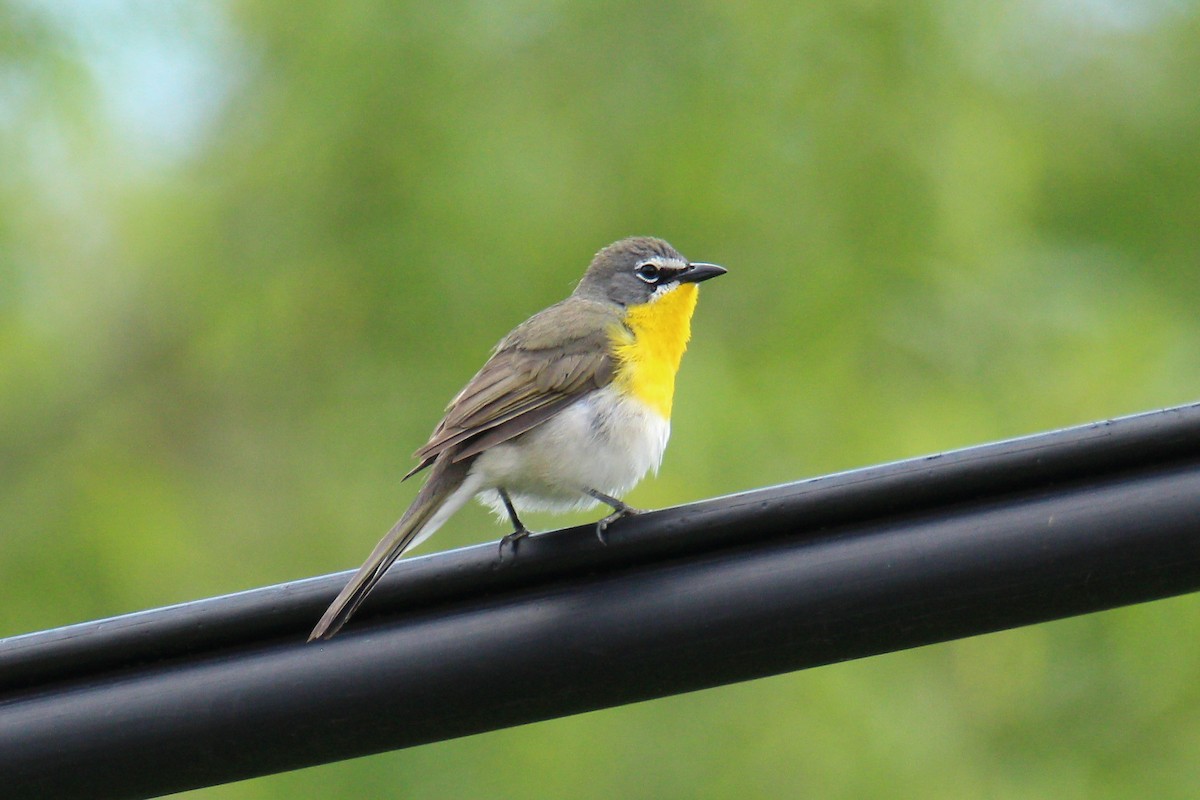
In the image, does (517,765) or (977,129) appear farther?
(977,129)

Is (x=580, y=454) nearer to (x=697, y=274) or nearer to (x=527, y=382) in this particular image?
(x=527, y=382)

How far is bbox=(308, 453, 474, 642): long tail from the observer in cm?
315

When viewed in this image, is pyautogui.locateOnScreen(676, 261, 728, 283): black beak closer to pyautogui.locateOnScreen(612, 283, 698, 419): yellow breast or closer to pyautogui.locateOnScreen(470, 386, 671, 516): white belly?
pyautogui.locateOnScreen(612, 283, 698, 419): yellow breast

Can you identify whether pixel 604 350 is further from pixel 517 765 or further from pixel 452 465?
pixel 517 765

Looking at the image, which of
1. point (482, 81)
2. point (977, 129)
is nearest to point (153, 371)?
point (482, 81)

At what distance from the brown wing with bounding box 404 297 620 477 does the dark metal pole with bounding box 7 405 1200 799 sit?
5.87 feet

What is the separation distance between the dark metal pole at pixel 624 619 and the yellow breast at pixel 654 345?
249cm

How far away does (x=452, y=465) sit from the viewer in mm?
5008

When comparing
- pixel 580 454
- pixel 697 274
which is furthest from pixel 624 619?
pixel 697 274

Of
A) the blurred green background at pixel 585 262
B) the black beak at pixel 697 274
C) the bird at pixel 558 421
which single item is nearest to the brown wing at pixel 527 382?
the bird at pixel 558 421

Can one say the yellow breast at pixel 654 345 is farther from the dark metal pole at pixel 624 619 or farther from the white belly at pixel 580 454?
the dark metal pole at pixel 624 619

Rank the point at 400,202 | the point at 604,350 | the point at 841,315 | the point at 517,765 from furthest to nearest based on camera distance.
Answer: the point at 400,202
the point at 841,315
the point at 517,765
the point at 604,350

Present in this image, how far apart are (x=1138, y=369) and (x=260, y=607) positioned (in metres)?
5.51

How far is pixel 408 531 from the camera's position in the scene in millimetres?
4371
